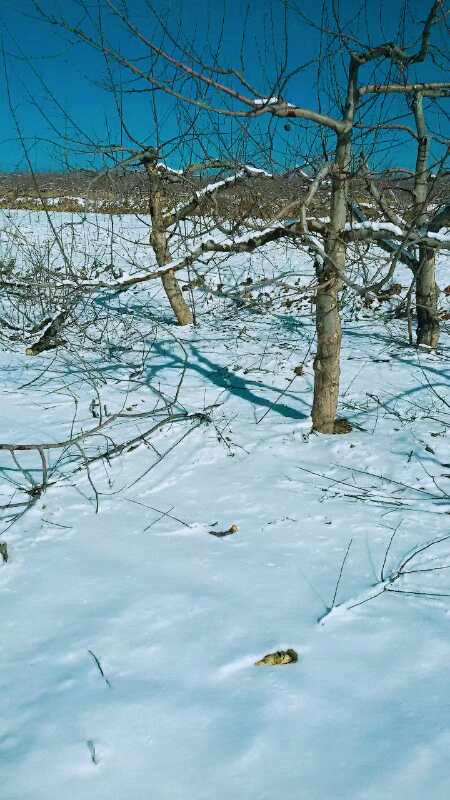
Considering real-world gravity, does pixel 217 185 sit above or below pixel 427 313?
above

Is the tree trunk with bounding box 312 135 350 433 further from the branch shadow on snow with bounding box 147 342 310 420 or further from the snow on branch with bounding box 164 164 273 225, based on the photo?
the snow on branch with bounding box 164 164 273 225

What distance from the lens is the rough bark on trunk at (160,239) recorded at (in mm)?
6234

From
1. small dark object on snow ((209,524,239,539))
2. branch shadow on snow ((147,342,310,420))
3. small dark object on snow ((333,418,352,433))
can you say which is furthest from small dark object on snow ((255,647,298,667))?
branch shadow on snow ((147,342,310,420))

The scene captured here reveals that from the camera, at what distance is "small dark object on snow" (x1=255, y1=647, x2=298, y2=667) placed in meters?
1.82

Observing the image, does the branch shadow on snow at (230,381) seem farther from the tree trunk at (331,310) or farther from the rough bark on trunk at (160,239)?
the rough bark on trunk at (160,239)

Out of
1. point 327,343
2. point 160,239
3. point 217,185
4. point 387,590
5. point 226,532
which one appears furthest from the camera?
point 160,239

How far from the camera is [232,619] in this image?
2.04 metres

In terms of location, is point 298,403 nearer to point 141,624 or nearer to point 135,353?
point 135,353

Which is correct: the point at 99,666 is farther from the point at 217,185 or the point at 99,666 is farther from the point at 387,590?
the point at 217,185

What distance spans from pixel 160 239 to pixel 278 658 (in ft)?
19.0

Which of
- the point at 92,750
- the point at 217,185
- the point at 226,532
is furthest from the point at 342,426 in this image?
the point at 92,750

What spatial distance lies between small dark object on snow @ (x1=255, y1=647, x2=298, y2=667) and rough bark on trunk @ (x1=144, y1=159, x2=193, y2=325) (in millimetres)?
4542

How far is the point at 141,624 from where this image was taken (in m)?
2.01

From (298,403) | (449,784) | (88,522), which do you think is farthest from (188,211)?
(449,784)
